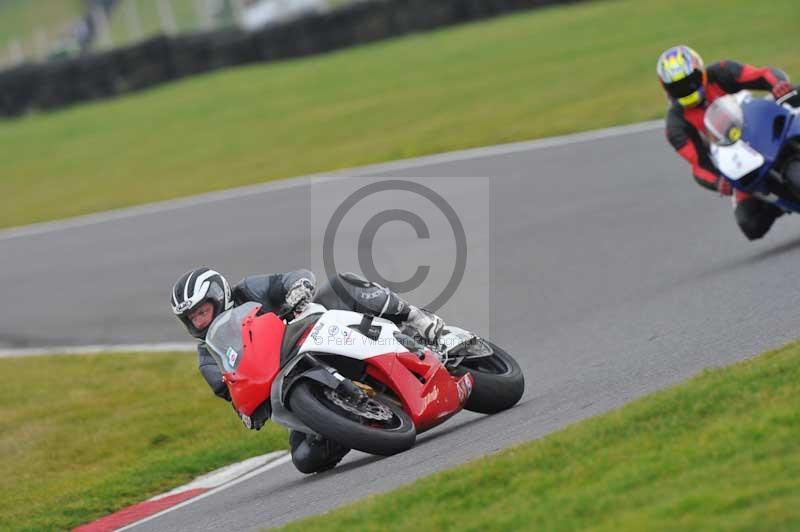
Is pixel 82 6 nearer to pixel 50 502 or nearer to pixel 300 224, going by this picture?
pixel 300 224

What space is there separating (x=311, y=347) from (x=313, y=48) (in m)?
23.9

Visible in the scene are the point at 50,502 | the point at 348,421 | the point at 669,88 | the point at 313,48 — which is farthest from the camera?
the point at 313,48

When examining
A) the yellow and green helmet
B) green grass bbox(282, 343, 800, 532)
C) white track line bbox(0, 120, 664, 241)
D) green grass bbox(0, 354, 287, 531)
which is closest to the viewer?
green grass bbox(282, 343, 800, 532)

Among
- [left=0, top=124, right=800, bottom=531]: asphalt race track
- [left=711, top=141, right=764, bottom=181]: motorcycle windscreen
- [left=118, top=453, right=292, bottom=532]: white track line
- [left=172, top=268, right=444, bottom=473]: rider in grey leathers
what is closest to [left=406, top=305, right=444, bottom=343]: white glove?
[left=172, top=268, right=444, bottom=473]: rider in grey leathers

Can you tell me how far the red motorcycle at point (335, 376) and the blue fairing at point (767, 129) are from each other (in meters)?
3.65

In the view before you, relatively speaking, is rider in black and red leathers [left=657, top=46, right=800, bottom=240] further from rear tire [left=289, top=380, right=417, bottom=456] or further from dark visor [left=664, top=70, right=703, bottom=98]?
rear tire [left=289, top=380, right=417, bottom=456]

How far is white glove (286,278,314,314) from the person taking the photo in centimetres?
677

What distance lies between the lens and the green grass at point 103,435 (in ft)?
26.6

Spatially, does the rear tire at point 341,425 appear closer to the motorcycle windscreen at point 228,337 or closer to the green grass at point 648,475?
the motorcycle windscreen at point 228,337

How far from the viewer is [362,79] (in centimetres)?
2616

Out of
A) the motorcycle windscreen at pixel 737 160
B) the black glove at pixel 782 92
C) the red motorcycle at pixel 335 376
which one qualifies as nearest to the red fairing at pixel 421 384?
the red motorcycle at pixel 335 376

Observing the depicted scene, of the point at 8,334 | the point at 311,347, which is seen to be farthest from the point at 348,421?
the point at 8,334

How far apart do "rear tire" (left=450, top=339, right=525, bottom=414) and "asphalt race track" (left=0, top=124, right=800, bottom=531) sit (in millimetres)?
97

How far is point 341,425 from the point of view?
6117mm
